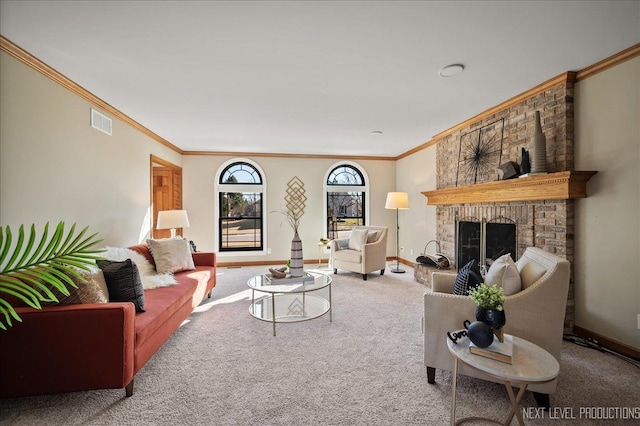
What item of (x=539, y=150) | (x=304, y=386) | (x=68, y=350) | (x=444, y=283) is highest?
(x=539, y=150)

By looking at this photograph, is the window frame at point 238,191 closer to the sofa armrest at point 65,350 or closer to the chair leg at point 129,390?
the chair leg at point 129,390

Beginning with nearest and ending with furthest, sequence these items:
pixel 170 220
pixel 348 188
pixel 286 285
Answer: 1. pixel 286 285
2. pixel 170 220
3. pixel 348 188

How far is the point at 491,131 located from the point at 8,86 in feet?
15.8

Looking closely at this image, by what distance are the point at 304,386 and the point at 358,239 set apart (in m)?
3.59

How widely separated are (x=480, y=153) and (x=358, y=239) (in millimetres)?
2457

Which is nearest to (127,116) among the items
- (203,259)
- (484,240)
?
(203,259)

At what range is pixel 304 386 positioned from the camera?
6.82 feet

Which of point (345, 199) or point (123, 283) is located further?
point (345, 199)

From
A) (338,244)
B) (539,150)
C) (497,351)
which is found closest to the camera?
(497,351)

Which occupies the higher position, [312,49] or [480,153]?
[312,49]

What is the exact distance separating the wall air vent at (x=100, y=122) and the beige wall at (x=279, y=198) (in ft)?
8.71

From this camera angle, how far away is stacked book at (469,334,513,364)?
1505 millimetres

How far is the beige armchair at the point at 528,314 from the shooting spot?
6.06 ft

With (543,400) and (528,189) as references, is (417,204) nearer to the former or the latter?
(528,189)
